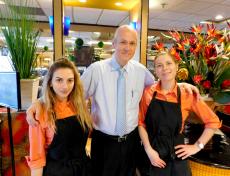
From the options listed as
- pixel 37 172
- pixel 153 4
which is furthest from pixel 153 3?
pixel 37 172

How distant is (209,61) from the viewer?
156cm

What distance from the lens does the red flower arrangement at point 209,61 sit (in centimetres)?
152

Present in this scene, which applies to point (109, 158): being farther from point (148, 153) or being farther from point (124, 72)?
point (124, 72)

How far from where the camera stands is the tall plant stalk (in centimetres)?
186

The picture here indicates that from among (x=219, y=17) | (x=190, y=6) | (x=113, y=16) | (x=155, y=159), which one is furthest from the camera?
(x=113, y=16)

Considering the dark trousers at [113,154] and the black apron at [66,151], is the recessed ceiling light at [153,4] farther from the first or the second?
the black apron at [66,151]

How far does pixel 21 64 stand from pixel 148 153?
51.6 inches

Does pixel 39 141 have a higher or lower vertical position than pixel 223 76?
lower

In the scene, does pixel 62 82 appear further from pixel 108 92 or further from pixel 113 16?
pixel 113 16

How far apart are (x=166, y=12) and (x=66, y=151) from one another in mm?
5085

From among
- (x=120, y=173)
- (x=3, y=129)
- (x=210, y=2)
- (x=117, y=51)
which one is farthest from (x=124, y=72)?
(x=210, y=2)

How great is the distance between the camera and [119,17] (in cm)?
637

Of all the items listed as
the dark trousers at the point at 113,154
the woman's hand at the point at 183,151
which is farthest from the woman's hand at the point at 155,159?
the dark trousers at the point at 113,154

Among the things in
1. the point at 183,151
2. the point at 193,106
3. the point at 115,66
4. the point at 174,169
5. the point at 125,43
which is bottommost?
the point at 174,169
